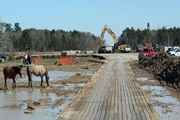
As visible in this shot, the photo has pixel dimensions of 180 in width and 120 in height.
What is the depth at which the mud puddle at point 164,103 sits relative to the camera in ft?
45.3

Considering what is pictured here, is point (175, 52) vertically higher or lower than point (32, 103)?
higher

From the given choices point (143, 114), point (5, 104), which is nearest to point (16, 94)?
point (5, 104)

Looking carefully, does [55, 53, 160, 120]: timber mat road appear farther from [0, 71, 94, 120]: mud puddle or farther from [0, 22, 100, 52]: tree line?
[0, 22, 100, 52]: tree line

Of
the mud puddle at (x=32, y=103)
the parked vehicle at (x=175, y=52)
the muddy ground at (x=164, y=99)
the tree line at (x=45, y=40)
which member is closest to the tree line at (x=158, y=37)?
the tree line at (x=45, y=40)

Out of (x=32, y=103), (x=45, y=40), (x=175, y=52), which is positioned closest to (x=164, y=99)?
(x=32, y=103)

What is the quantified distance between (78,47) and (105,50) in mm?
74144

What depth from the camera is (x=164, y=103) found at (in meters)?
16.5

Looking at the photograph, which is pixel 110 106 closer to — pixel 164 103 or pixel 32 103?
pixel 164 103

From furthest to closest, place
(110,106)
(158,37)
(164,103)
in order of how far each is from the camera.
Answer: (158,37) < (164,103) < (110,106)

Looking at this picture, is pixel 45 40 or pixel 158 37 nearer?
pixel 45 40

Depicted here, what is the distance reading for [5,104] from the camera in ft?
55.4

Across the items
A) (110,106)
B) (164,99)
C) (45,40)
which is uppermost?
(45,40)

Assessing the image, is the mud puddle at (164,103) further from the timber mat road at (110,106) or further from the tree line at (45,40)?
the tree line at (45,40)

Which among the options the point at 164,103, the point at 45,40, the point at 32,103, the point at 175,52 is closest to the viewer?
the point at 164,103
